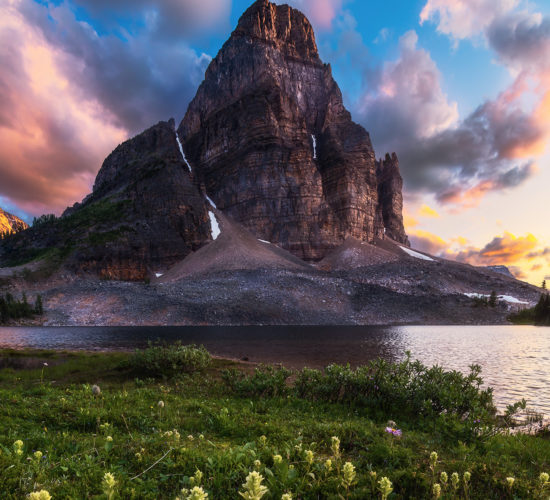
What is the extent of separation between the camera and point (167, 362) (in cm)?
1784

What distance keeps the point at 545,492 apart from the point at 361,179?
18998cm

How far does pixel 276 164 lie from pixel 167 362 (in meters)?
161

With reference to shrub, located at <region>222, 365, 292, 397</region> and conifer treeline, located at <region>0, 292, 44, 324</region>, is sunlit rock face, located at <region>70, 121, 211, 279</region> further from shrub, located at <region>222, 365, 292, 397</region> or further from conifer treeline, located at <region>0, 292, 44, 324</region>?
shrub, located at <region>222, 365, 292, 397</region>

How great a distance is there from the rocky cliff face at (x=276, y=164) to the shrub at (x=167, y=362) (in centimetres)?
14507

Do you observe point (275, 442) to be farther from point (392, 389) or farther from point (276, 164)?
point (276, 164)

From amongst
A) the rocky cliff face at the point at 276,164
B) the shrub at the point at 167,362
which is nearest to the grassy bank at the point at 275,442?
the shrub at the point at 167,362

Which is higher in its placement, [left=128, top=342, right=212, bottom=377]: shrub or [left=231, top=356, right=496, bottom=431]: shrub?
[left=231, top=356, right=496, bottom=431]: shrub

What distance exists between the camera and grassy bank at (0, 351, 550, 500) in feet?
14.9

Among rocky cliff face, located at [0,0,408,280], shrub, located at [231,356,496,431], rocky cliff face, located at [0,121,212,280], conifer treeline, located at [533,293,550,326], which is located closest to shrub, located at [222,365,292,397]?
shrub, located at [231,356,496,431]

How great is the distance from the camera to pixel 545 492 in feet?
14.5

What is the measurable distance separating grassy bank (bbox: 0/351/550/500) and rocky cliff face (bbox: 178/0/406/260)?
15168cm

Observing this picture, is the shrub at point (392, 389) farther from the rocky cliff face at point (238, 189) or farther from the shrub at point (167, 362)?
the rocky cliff face at point (238, 189)

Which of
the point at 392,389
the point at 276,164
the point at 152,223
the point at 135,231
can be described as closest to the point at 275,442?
the point at 392,389

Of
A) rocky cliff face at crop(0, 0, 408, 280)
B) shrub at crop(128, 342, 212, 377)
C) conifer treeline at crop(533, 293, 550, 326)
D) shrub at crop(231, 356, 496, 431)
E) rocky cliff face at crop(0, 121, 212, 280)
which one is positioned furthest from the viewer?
rocky cliff face at crop(0, 0, 408, 280)
